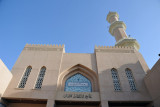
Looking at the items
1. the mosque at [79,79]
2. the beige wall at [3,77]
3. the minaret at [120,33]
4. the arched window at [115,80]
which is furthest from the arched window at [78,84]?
the minaret at [120,33]

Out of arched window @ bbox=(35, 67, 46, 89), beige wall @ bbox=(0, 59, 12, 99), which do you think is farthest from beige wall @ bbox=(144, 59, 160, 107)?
beige wall @ bbox=(0, 59, 12, 99)

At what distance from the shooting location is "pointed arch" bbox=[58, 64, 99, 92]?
10033 millimetres

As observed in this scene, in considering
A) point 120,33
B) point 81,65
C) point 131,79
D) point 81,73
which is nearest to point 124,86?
point 131,79

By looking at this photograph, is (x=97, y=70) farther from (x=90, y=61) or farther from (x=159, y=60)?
(x=159, y=60)

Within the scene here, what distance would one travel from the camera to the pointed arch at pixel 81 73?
10.0 metres

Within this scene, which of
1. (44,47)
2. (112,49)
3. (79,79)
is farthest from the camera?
(112,49)

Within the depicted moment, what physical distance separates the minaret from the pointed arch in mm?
6902

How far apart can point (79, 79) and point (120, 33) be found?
10055 millimetres

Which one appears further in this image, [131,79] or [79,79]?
[79,79]

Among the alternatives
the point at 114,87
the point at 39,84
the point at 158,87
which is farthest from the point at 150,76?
the point at 39,84

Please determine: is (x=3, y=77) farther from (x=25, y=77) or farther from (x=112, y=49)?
(x=112, y=49)

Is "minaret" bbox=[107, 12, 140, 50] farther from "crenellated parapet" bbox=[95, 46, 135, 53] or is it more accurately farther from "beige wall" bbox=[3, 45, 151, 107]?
"beige wall" bbox=[3, 45, 151, 107]

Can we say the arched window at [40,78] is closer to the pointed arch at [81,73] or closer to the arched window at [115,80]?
the pointed arch at [81,73]

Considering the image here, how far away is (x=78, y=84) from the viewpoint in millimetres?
10203
